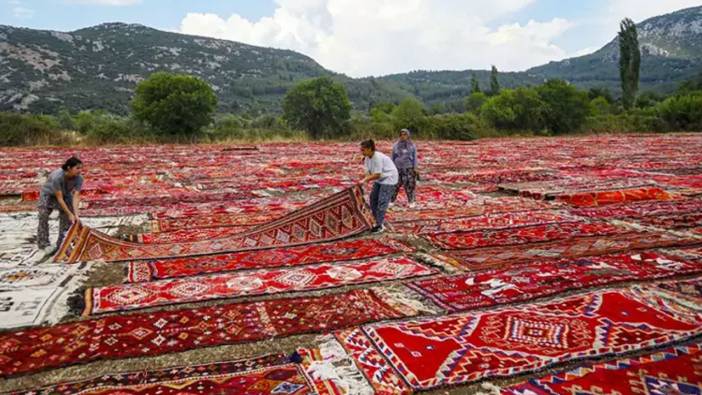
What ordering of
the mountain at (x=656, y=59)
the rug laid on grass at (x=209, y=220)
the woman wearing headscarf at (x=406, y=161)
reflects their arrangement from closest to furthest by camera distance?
the rug laid on grass at (x=209, y=220), the woman wearing headscarf at (x=406, y=161), the mountain at (x=656, y=59)

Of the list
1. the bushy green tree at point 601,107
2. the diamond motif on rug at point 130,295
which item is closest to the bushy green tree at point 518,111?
the bushy green tree at point 601,107

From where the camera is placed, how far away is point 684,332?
354 cm

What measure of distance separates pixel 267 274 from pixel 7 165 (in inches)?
550

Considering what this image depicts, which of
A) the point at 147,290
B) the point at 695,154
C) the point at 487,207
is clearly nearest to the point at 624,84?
the point at 695,154

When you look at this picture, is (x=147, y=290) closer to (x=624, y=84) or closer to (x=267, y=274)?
(x=267, y=274)

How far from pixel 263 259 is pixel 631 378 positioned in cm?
384

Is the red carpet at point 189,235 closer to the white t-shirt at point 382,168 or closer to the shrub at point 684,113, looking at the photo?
the white t-shirt at point 382,168

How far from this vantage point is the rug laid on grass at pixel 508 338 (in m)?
3.11

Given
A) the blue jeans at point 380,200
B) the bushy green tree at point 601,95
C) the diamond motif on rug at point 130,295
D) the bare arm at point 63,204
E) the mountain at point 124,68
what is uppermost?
the mountain at point 124,68

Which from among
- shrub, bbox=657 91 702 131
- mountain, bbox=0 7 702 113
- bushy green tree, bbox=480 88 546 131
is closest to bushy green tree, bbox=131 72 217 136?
bushy green tree, bbox=480 88 546 131

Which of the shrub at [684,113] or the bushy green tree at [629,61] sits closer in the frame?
the shrub at [684,113]

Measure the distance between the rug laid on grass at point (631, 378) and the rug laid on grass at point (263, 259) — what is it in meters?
3.02

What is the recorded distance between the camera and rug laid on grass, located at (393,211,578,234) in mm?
7270

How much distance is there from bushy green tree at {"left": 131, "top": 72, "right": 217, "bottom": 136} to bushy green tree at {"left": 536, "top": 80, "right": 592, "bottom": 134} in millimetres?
21336
